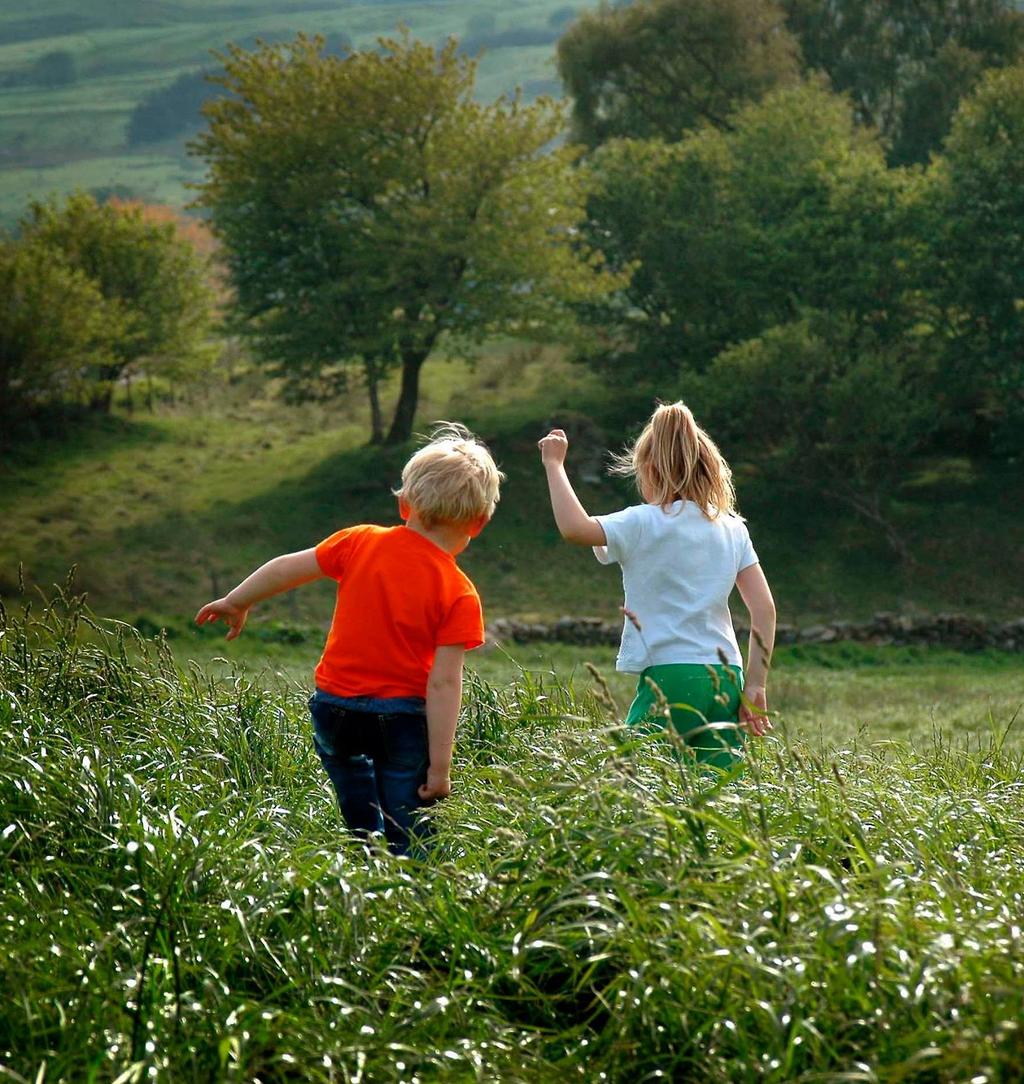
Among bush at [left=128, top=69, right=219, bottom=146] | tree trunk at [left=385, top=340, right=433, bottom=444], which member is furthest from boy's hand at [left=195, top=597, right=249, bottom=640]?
bush at [left=128, top=69, right=219, bottom=146]

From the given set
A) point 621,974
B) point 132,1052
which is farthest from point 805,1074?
point 132,1052

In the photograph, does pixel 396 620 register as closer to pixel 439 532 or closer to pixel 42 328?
pixel 439 532

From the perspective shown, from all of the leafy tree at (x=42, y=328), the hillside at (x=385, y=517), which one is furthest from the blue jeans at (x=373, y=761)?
the leafy tree at (x=42, y=328)

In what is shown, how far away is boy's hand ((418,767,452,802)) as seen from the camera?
5246 millimetres

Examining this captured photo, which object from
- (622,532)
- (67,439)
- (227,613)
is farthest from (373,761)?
(67,439)

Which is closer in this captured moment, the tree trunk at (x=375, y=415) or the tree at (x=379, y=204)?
the tree at (x=379, y=204)

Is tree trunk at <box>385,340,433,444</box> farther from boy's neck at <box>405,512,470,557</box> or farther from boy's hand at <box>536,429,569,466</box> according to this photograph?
boy's neck at <box>405,512,470,557</box>

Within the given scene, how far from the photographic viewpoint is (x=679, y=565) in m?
5.81

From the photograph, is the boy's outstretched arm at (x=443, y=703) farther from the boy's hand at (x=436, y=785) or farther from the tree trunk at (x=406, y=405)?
the tree trunk at (x=406, y=405)

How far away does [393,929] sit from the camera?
159 inches

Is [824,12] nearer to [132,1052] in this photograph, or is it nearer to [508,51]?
[132,1052]

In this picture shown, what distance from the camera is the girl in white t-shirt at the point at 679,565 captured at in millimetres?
5734

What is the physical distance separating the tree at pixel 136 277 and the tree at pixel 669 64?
1340cm

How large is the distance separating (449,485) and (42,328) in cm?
2716
